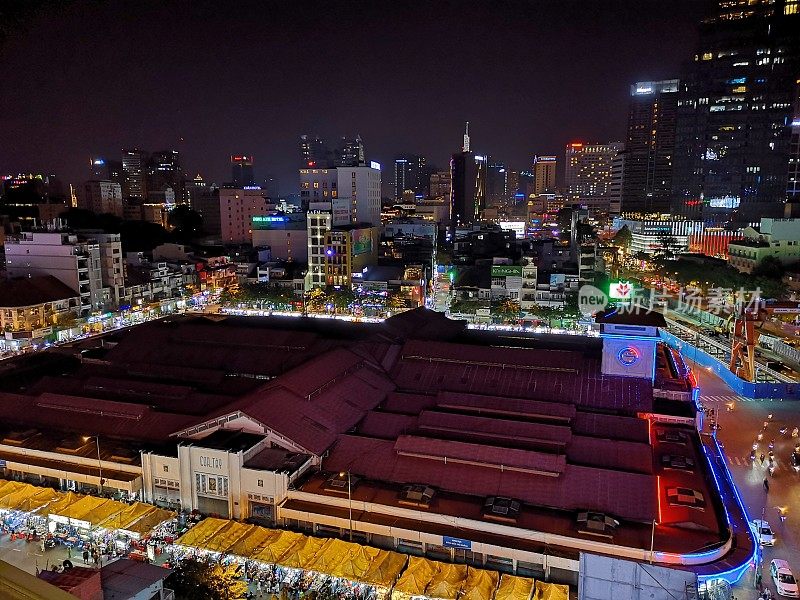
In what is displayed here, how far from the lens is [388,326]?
3547 centimetres

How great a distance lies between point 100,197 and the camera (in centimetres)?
9200

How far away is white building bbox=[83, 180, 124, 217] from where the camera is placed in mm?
91688

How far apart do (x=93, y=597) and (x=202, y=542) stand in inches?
232

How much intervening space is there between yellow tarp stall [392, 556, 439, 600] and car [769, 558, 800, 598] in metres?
9.36

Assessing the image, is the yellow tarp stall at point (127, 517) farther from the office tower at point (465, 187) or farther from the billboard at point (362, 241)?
the office tower at point (465, 187)

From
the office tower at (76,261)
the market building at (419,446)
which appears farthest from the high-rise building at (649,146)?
the market building at (419,446)

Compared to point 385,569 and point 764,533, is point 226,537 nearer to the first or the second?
point 385,569

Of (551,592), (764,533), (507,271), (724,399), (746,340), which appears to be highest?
(507,271)

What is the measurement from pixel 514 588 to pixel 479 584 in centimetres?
88

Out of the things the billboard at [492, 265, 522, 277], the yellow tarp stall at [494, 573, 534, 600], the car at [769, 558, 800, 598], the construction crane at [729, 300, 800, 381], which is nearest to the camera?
the yellow tarp stall at [494, 573, 534, 600]

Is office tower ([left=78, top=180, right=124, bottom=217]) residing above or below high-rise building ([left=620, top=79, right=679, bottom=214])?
below

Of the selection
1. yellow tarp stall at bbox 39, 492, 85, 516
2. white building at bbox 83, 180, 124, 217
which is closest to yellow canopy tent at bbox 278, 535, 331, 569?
yellow tarp stall at bbox 39, 492, 85, 516

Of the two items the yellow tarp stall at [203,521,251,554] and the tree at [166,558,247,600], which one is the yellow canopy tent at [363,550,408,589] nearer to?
the tree at [166,558,247,600]

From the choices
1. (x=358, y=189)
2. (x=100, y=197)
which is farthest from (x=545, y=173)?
(x=100, y=197)
